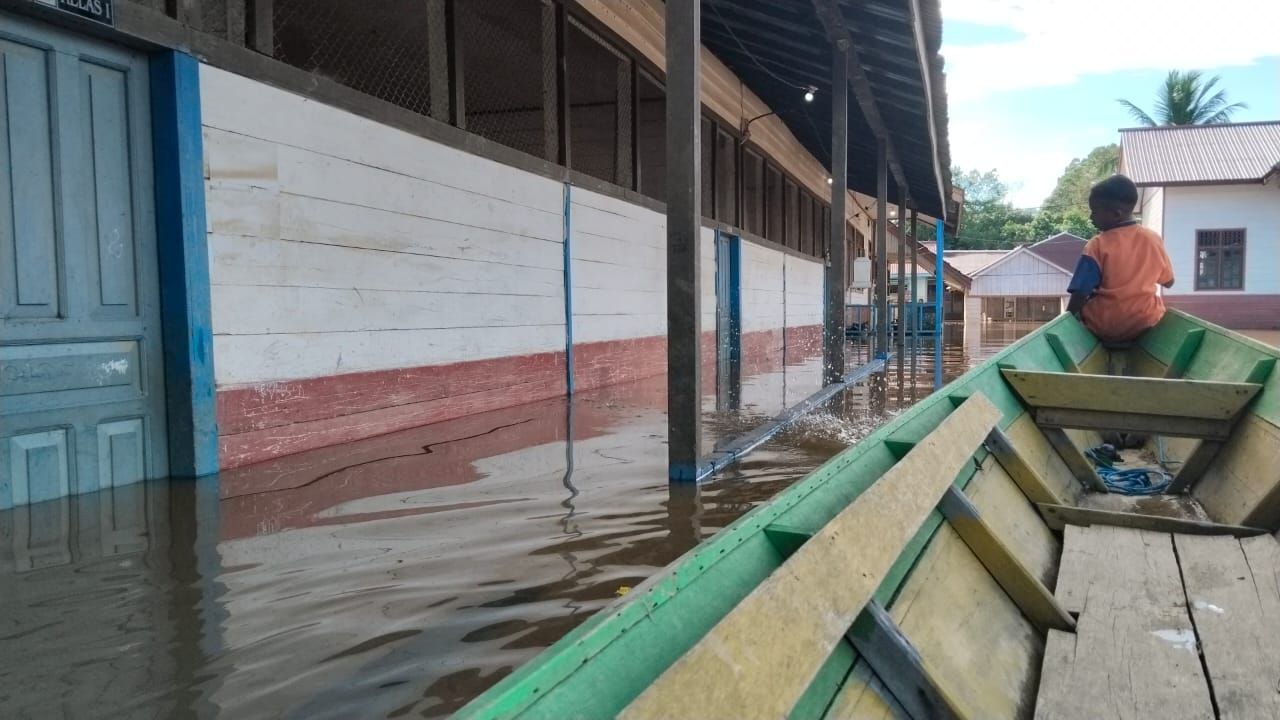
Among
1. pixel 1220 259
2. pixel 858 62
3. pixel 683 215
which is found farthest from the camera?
pixel 1220 259

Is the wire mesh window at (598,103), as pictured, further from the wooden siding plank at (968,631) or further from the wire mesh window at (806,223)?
the wire mesh window at (806,223)

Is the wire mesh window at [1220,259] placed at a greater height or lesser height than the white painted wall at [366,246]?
greater

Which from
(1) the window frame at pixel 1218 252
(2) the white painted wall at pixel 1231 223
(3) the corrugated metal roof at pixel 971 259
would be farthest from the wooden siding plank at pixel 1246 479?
(3) the corrugated metal roof at pixel 971 259

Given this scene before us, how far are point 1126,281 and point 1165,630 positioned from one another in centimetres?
373

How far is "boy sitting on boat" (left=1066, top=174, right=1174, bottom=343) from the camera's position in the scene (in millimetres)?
5055

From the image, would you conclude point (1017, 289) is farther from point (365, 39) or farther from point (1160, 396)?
point (1160, 396)

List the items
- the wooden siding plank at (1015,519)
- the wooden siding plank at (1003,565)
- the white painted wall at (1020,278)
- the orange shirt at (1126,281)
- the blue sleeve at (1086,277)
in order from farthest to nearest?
the white painted wall at (1020,278), the blue sleeve at (1086,277), the orange shirt at (1126,281), the wooden siding plank at (1015,519), the wooden siding plank at (1003,565)

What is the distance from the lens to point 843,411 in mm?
7156

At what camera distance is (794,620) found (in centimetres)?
120

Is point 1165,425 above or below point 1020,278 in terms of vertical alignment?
below

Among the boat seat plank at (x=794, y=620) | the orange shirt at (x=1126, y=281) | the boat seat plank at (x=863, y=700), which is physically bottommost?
the boat seat plank at (x=863, y=700)

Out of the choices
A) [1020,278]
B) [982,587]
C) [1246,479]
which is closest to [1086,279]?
[1246,479]

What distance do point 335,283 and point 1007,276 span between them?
138ft

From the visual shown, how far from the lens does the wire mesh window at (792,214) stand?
17.1 meters
